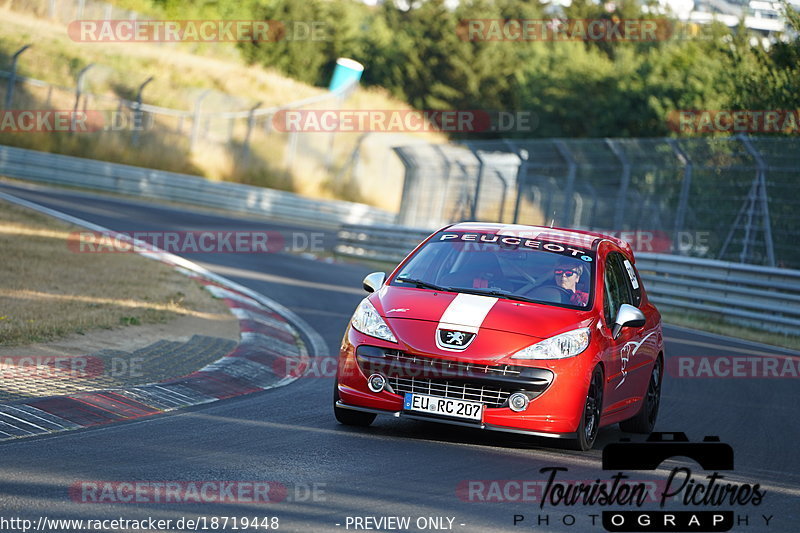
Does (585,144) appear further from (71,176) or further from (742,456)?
(71,176)

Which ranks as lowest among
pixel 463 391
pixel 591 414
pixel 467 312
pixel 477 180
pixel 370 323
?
pixel 591 414

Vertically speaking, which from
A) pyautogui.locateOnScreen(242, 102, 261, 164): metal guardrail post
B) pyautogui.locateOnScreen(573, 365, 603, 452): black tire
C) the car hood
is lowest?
pyautogui.locateOnScreen(573, 365, 603, 452): black tire

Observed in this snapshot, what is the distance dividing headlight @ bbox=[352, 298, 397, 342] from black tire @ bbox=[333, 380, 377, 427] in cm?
47

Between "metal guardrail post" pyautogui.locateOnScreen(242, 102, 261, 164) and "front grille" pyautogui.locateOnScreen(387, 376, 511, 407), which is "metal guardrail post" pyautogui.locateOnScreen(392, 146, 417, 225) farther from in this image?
"front grille" pyautogui.locateOnScreen(387, 376, 511, 407)

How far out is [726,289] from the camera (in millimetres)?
18422

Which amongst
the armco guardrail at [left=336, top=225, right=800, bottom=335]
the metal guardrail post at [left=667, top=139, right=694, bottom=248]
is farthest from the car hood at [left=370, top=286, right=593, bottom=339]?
the metal guardrail post at [left=667, top=139, right=694, bottom=248]

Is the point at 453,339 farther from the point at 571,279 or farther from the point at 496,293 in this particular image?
the point at 571,279

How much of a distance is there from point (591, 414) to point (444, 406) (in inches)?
43.5

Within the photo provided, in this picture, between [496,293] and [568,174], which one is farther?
[568,174]

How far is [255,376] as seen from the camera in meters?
9.97

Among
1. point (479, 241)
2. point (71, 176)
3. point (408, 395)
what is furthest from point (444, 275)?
point (71, 176)

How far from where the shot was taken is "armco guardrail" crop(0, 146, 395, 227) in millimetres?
35375

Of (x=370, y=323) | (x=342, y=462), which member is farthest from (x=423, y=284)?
(x=342, y=462)

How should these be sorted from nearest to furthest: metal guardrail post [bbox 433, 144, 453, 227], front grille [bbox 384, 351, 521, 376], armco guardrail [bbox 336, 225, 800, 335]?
front grille [bbox 384, 351, 521, 376], armco guardrail [bbox 336, 225, 800, 335], metal guardrail post [bbox 433, 144, 453, 227]
